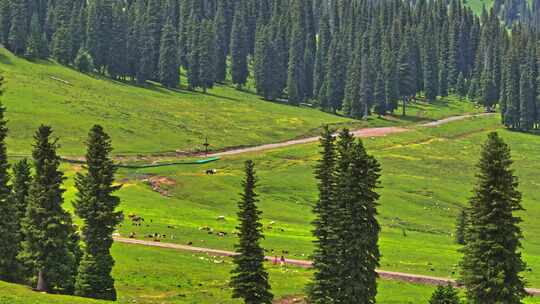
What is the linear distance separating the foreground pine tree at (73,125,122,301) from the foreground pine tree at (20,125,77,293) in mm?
1504

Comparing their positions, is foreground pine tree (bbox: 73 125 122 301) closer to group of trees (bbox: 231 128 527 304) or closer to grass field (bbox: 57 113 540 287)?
group of trees (bbox: 231 128 527 304)

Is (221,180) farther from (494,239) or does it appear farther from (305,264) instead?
(494,239)

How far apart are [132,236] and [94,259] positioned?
25.2 m

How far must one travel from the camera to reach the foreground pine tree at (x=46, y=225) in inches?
2296

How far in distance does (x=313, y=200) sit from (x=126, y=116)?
199ft

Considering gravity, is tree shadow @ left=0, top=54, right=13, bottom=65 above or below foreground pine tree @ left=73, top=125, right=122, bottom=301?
above

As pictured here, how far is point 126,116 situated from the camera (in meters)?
163

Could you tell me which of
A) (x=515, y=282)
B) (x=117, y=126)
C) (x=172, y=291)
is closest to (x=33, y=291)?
(x=172, y=291)

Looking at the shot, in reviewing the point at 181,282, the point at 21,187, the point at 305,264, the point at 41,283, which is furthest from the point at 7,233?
the point at 305,264

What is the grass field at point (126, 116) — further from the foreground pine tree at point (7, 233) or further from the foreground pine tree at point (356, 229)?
the foreground pine tree at point (356, 229)

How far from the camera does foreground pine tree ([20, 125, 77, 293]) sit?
5831cm

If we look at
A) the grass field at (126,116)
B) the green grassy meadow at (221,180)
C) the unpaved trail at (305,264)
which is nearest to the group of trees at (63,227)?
the green grassy meadow at (221,180)

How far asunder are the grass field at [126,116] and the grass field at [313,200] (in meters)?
15.6

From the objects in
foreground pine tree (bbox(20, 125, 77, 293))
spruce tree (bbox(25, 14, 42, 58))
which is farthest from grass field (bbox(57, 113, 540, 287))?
spruce tree (bbox(25, 14, 42, 58))
